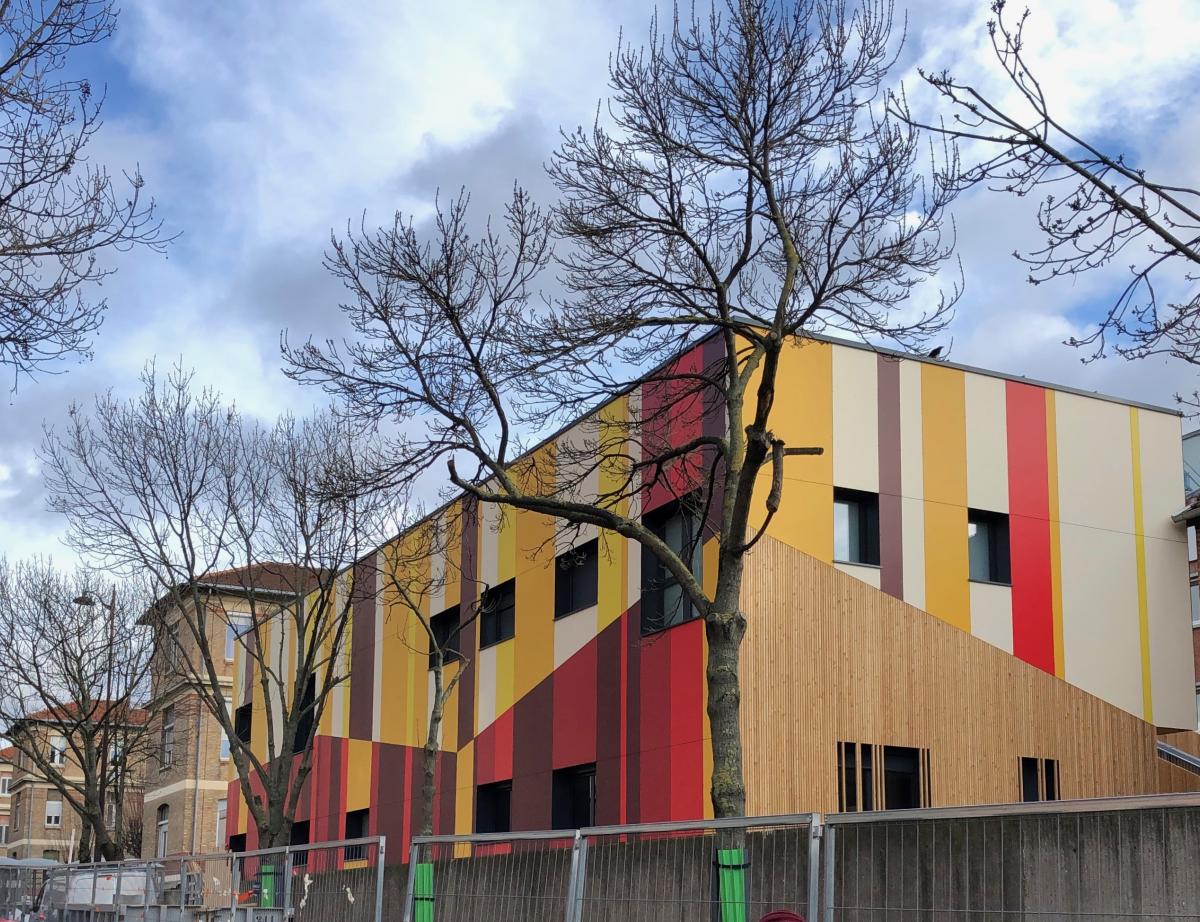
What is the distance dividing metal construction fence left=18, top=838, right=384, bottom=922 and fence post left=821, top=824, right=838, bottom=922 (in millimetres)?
6739

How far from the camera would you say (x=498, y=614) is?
1069 inches

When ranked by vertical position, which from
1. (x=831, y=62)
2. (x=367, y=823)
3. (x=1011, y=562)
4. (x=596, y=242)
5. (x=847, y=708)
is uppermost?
(x=831, y=62)

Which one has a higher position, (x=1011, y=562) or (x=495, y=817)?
(x=1011, y=562)

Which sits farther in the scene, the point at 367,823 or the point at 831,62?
the point at 367,823

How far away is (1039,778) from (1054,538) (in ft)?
12.6

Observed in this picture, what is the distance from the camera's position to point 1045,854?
7.72m

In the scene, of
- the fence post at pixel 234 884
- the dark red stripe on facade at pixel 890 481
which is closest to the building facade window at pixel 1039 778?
the dark red stripe on facade at pixel 890 481

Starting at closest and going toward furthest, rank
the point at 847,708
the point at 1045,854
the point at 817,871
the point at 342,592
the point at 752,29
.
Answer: the point at 1045,854 < the point at 817,871 < the point at 752,29 < the point at 847,708 < the point at 342,592

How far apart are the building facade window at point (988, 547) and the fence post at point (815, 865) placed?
14224 mm

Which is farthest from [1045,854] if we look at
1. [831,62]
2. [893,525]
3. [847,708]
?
[893,525]

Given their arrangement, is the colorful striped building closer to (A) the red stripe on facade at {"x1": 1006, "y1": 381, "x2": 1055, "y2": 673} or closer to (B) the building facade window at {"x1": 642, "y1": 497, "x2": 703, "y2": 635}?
(A) the red stripe on facade at {"x1": 1006, "y1": 381, "x2": 1055, "y2": 673}

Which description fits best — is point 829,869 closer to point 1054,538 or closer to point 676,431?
point 676,431

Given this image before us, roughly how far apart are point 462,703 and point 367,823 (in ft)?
18.0

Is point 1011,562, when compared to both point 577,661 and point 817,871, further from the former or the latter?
point 817,871
